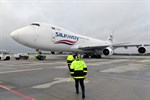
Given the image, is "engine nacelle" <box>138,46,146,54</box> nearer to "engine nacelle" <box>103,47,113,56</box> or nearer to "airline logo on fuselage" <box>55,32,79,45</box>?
"engine nacelle" <box>103,47,113,56</box>

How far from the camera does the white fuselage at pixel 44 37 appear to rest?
23062mm

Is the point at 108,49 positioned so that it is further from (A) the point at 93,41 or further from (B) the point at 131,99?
(B) the point at 131,99

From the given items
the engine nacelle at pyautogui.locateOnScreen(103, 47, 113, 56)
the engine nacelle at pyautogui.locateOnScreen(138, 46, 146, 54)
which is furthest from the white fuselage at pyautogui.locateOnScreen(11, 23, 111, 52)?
the engine nacelle at pyautogui.locateOnScreen(138, 46, 146, 54)

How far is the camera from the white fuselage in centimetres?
2306

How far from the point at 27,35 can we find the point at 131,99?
19.8 m

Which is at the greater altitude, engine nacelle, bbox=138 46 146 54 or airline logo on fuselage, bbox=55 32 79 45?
airline logo on fuselage, bbox=55 32 79 45

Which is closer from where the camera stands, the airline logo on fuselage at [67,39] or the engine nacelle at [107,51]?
the airline logo on fuselage at [67,39]

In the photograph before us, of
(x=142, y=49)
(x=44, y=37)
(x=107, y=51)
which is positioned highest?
(x=44, y=37)

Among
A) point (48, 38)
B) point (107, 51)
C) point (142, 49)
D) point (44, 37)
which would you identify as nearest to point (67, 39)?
point (48, 38)

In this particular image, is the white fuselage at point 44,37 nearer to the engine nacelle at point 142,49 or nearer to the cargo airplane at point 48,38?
the cargo airplane at point 48,38

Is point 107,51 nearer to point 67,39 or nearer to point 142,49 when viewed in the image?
point 142,49

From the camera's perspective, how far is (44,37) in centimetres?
2467

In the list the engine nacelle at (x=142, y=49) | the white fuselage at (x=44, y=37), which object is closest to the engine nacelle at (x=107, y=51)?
the engine nacelle at (x=142, y=49)

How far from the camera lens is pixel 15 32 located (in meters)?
23.2
